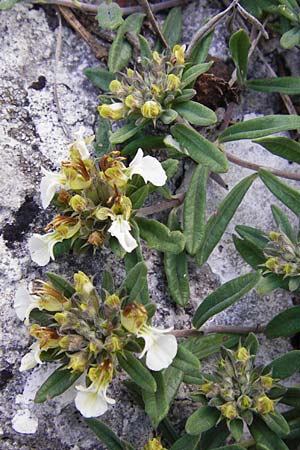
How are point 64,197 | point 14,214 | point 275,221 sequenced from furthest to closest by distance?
point 275,221 → point 14,214 → point 64,197

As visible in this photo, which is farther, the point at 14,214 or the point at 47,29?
the point at 47,29

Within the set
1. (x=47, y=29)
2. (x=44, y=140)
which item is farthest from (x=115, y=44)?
(x=44, y=140)

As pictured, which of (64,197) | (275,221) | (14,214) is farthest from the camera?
(275,221)

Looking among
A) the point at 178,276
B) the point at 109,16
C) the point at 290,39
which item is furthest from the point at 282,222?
the point at 109,16

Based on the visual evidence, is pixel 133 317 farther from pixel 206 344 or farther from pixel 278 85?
pixel 278 85

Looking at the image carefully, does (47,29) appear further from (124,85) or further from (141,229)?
(141,229)

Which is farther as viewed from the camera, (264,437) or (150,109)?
(150,109)

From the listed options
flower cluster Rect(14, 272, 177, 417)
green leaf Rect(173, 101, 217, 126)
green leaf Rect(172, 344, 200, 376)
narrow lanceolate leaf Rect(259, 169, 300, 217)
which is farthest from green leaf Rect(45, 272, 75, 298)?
narrow lanceolate leaf Rect(259, 169, 300, 217)

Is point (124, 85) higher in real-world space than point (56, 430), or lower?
higher
